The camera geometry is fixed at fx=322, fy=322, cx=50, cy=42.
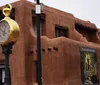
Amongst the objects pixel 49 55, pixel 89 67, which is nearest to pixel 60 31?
pixel 89 67

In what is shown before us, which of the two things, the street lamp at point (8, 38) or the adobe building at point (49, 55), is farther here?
the adobe building at point (49, 55)

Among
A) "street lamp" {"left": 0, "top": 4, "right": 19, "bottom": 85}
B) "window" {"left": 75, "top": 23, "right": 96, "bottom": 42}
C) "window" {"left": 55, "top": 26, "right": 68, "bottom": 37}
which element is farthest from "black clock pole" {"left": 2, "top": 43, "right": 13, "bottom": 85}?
"window" {"left": 75, "top": 23, "right": 96, "bottom": 42}

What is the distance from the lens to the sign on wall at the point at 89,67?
2484 cm

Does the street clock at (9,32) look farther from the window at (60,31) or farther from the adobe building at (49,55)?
the window at (60,31)

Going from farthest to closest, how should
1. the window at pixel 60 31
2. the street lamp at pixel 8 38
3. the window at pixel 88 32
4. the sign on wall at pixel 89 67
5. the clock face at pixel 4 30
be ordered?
the window at pixel 88 32 < the window at pixel 60 31 < the sign on wall at pixel 89 67 < the clock face at pixel 4 30 < the street lamp at pixel 8 38

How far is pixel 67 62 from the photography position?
2223cm

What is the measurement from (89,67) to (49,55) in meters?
4.98

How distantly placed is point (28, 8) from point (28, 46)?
2802mm

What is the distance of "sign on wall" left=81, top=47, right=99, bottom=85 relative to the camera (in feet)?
81.5

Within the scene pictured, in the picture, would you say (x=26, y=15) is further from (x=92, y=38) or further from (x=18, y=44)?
(x=92, y=38)

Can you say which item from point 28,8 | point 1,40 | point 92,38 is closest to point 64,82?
point 28,8

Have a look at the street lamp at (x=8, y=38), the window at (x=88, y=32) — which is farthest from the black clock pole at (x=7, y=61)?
the window at (x=88, y=32)

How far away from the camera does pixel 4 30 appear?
39.1 feet

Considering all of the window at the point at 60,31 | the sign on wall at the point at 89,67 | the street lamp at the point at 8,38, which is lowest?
the sign on wall at the point at 89,67
